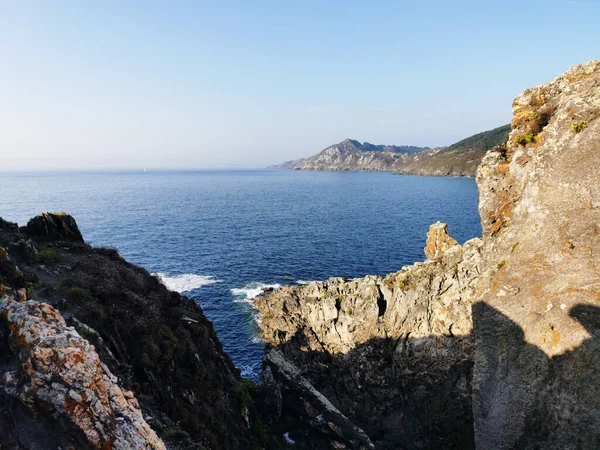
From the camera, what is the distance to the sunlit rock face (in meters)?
17.7

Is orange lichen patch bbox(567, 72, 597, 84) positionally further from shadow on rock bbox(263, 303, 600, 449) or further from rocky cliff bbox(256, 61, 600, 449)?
shadow on rock bbox(263, 303, 600, 449)

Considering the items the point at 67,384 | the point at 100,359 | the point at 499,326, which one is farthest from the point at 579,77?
the point at 100,359

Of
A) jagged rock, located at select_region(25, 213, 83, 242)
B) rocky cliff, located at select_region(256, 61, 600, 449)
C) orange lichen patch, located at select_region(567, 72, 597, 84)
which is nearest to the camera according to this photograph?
rocky cliff, located at select_region(256, 61, 600, 449)

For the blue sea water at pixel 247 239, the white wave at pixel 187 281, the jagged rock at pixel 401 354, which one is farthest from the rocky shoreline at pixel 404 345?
the white wave at pixel 187 281

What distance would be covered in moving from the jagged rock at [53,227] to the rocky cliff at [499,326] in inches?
989

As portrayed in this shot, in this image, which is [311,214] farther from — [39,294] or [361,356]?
[39,294]

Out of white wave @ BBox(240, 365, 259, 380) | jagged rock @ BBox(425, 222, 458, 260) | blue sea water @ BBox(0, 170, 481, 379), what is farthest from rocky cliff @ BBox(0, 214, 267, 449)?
jagged rock @ BBox(425, 222, 458, 260)

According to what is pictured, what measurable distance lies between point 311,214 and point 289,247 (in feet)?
153

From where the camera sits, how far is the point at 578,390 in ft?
57.1

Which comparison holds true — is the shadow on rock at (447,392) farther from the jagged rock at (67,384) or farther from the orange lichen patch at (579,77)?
the jagged rock at (67,384)

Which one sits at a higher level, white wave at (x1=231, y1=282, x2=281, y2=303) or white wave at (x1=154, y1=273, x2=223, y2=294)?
white wave at (x1=154, y1=273, x2=223, y2=294)

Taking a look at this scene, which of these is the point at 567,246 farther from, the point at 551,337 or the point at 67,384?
the point at 67,384

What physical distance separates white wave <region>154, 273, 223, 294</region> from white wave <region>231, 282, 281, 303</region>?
6.35m

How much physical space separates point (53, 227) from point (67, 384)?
94.1ft
